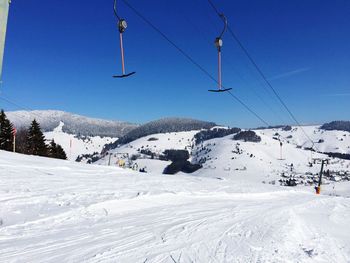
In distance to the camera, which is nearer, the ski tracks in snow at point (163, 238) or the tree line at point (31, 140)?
the ski tracks in snow at point (163, 238)

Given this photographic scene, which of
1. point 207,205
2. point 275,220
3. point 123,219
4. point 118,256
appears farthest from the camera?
point 207,205

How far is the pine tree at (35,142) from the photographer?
52.4m

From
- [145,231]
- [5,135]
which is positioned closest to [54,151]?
[5,135]

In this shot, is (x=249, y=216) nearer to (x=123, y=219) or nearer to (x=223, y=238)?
(x=223, y=238)

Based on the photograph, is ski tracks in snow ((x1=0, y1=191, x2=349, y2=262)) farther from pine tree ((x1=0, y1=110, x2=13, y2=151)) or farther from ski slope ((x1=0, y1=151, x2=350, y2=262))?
pine tree ((x1=0, y1=110, x2=13, y2=151))

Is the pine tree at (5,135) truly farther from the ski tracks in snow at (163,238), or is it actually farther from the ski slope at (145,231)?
the ski tracks in snow at (163,238)

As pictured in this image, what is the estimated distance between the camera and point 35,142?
5288 cm

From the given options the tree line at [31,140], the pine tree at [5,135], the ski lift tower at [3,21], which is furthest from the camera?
the tree line at [31,140]

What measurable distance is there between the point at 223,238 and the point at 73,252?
3.44 m

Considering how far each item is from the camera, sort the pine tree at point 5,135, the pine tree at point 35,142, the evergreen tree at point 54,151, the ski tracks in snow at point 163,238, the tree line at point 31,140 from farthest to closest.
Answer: the evergreen tree at point 54,151 → the pine tree at point 35,142 → the tree line at point 31,140 → the pine tree at point 5,135 → the ski tracks in snow at point 163,238

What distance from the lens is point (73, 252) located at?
6250 mm

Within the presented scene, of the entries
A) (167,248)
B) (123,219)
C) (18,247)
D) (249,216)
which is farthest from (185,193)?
(18,247)

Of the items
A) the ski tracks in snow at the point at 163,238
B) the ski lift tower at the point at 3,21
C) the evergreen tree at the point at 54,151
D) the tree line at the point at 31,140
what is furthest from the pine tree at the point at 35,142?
the ski lift tower at the point at 3,21

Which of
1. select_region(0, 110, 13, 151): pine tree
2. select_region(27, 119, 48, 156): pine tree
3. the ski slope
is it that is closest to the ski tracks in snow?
the ski slope
